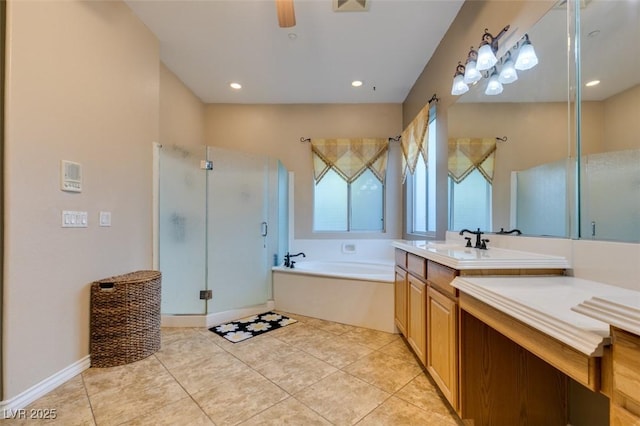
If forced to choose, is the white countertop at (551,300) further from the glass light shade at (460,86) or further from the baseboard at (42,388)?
the baseboard at (42,388)

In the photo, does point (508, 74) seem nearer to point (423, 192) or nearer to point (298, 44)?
point (423, 192)

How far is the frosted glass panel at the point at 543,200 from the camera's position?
1285 mm

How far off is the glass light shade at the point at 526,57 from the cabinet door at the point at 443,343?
1.37 meters

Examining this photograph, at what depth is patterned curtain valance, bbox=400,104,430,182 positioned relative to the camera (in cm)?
279

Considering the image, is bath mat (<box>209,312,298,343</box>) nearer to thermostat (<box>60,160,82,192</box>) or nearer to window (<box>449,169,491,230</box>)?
thermostat (<box>60,160,82,192</box>)

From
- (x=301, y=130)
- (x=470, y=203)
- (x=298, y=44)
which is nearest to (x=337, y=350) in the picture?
(x=470, y=203)

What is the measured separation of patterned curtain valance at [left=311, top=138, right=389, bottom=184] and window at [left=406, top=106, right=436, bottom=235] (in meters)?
0.55

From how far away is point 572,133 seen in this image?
1235 millimetres

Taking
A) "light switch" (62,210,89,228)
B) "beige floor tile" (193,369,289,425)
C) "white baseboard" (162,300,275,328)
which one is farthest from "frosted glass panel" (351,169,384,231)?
"light switch" (62,210,89,228)

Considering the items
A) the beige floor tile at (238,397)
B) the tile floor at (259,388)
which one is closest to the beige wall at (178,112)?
the tile floor at (259,388)

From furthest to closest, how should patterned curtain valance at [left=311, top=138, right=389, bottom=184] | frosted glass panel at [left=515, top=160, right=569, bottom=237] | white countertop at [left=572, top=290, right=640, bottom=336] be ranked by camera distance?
1. patterned curtain valance at [left=311, top=138, right=389, bottom=184]
2. frosted glass panel at [left=515, top=160, right=569, bottom=237]
3. white countertop at [left=572, top=290, right=640, bottom=336]

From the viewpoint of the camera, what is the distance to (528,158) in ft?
4.84

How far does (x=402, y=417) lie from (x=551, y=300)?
103cm

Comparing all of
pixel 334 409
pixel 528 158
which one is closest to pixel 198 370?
pixel 334 409
